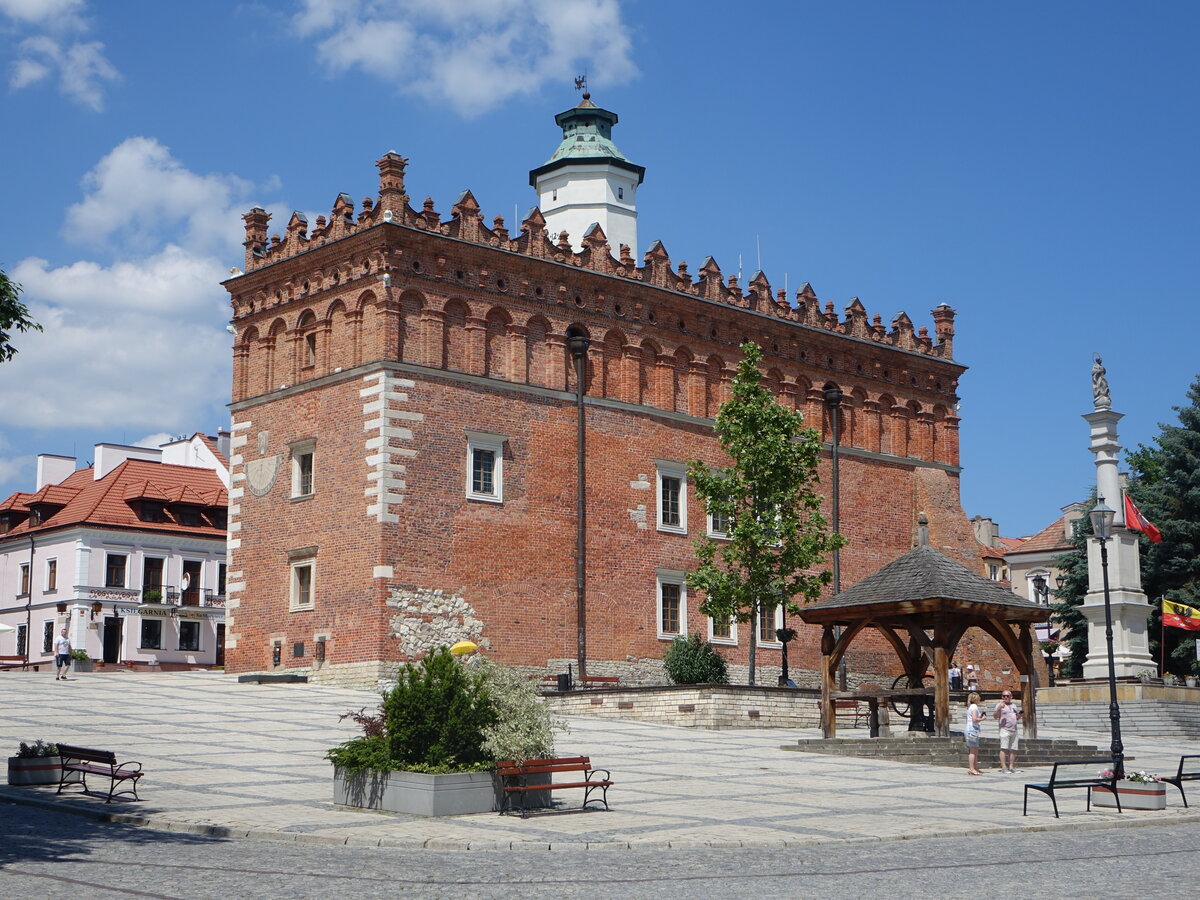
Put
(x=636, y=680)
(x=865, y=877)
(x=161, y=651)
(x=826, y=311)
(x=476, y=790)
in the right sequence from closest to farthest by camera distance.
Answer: (x=865, y=877) → (x=476, y=790) → (x=636, y=680) → (x=826, y=311) → (x=161, y=651)

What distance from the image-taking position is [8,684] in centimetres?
3222

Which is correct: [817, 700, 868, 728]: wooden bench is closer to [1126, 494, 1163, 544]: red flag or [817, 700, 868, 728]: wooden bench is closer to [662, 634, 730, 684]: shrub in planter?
[662, 634, 730, 684]: shrub in planter

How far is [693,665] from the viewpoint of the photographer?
34.1 m

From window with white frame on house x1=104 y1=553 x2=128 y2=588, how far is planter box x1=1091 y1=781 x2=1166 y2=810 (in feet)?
154

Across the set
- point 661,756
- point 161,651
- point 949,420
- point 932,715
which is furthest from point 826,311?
point 161,651

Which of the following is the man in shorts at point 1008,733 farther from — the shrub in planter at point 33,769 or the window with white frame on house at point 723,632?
the window with white frame on house at point 723,632

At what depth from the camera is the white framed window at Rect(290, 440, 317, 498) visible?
37.5 metres

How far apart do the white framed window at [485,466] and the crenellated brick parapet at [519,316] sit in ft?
5.41

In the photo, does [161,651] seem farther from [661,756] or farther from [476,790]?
[476,790]

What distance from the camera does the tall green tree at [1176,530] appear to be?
4609cm

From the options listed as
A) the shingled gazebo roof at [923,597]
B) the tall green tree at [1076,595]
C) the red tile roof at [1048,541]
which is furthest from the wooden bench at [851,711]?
the red tile roof at [1048,541]

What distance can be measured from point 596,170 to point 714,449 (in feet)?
51.7

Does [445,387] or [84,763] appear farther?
[445,387]

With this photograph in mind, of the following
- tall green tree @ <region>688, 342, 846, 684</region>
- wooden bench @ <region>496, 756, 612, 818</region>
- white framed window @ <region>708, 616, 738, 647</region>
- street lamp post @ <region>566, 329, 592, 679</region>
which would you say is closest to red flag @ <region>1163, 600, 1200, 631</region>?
tall green tree @ <region>688, 342, 846, 684</region>
